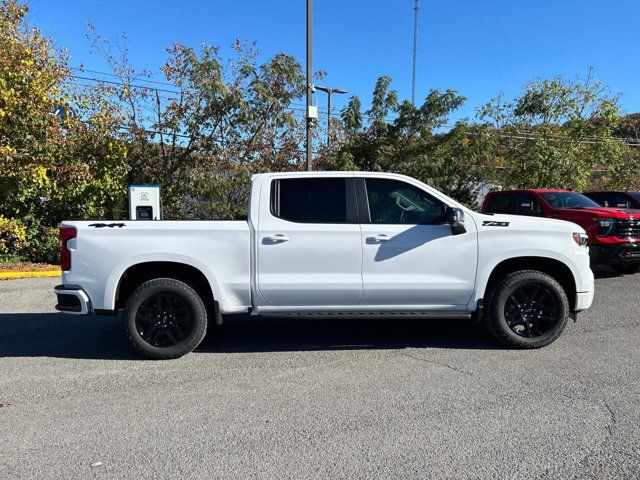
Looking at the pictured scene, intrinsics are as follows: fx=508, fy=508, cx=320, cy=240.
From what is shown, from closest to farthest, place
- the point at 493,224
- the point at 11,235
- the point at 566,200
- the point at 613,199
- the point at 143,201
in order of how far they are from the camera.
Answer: the point at 493,224
the point at 143,201
the point at 566,200
the point at 11,235
the point at 613,199

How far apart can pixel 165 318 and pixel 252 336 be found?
1.25 meters

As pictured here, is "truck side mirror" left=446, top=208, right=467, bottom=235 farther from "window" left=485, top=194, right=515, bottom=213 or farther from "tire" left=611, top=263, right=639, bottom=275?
"tire" left=611, top=263, right=639, bottom=275

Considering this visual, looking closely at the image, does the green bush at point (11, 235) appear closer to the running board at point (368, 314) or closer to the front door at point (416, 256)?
the running board at point (368, 314)

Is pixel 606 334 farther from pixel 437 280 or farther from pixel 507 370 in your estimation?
pixel 437 280

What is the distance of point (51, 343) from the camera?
229 inches

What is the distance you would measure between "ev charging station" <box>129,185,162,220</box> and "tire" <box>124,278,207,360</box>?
505 cm

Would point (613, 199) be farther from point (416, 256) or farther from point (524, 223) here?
point (416, 256)

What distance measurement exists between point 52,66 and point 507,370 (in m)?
11.4

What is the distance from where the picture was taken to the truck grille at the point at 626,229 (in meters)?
9.23

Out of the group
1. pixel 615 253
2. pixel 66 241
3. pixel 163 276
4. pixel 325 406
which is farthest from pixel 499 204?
pixel 66 241

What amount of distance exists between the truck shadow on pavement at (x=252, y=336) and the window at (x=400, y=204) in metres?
1.10

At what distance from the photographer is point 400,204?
524cm

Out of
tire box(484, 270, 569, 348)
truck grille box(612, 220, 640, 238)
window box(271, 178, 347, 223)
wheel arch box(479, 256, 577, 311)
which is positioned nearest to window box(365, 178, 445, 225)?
window box(271, 178, 347, 223)

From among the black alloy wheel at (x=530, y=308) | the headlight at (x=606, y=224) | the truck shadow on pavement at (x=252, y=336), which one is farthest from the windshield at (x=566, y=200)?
the black alloy wheel at (x=530, y=308)
